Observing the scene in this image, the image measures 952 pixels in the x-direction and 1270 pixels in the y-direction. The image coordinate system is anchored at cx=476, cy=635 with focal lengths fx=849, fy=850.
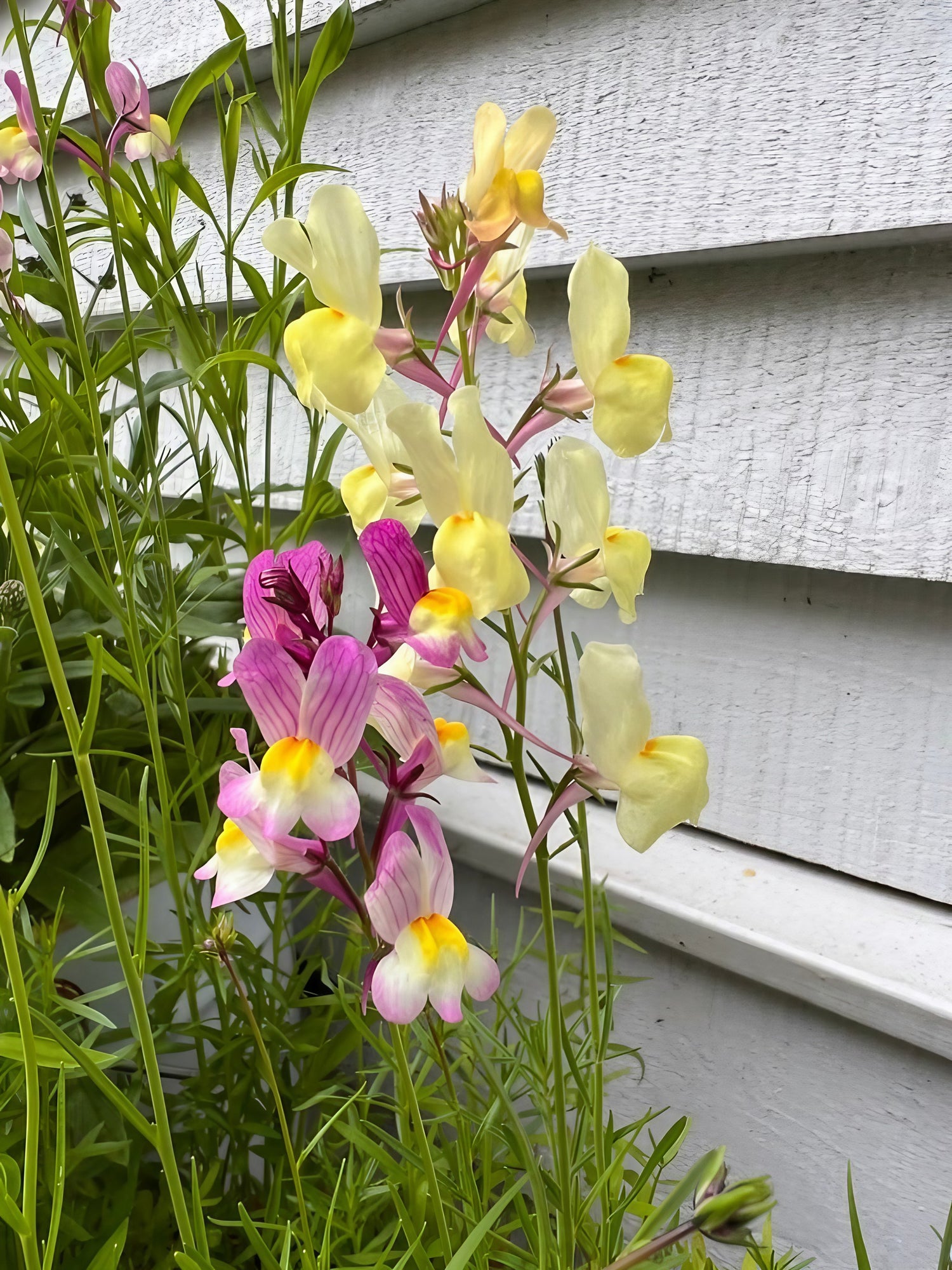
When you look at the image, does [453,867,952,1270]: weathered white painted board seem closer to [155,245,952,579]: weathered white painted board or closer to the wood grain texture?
[155,245,952,579]: weathered white painted board

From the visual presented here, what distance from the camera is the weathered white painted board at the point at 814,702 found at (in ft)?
1.82

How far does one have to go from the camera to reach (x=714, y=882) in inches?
25.4

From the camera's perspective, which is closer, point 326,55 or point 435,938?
point 435,938

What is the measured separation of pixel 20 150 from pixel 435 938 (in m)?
0.59

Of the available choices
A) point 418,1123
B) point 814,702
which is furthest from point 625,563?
point 814,702

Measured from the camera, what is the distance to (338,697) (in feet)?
0.93

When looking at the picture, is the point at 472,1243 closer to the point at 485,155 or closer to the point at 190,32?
the point at 485,155

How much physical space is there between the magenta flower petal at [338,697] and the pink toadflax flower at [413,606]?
0.02m

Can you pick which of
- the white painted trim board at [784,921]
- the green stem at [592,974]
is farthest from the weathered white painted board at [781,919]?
the green stem at [592,974]

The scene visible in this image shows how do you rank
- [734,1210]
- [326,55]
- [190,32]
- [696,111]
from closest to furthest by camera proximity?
[734,1210] < [326,55] < [696,111] < [190,32]

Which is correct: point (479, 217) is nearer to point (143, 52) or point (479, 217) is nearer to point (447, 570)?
point (447, 570)

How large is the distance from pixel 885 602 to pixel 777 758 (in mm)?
135

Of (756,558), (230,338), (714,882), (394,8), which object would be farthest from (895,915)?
(394,8)

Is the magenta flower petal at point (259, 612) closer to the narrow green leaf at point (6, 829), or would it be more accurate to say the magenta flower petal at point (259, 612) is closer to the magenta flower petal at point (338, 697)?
the magenta flower petal at point (338, 697)
